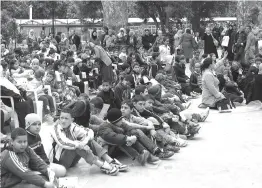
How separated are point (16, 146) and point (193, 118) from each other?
4.83 meters

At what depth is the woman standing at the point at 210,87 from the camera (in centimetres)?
1059

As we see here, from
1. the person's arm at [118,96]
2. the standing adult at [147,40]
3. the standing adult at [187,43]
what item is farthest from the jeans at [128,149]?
the standing adult at [147,40]

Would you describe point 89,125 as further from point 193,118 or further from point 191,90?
point 191,90

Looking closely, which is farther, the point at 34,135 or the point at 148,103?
the point at 148,103

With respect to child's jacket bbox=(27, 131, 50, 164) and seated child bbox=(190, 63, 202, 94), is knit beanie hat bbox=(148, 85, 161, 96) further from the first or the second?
seated child bbox=(190, 63, 202, 94)

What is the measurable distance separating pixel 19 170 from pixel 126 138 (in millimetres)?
1718

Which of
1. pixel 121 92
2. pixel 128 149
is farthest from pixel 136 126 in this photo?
pixel 121 92

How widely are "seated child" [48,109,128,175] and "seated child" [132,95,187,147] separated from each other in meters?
1.21

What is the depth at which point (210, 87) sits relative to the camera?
1060 centimetres

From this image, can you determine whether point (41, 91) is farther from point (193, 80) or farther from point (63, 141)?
point (193, 80)

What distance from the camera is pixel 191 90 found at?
12.8 metres

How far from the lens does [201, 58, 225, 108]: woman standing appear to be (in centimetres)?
1059

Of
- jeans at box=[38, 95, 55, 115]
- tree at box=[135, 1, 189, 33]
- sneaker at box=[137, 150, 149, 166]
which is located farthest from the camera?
tree at box=[135, 1, 189, 33]

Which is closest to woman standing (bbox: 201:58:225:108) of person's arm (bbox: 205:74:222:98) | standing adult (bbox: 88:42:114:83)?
person's arm (bbox: 205:74:222:98)
